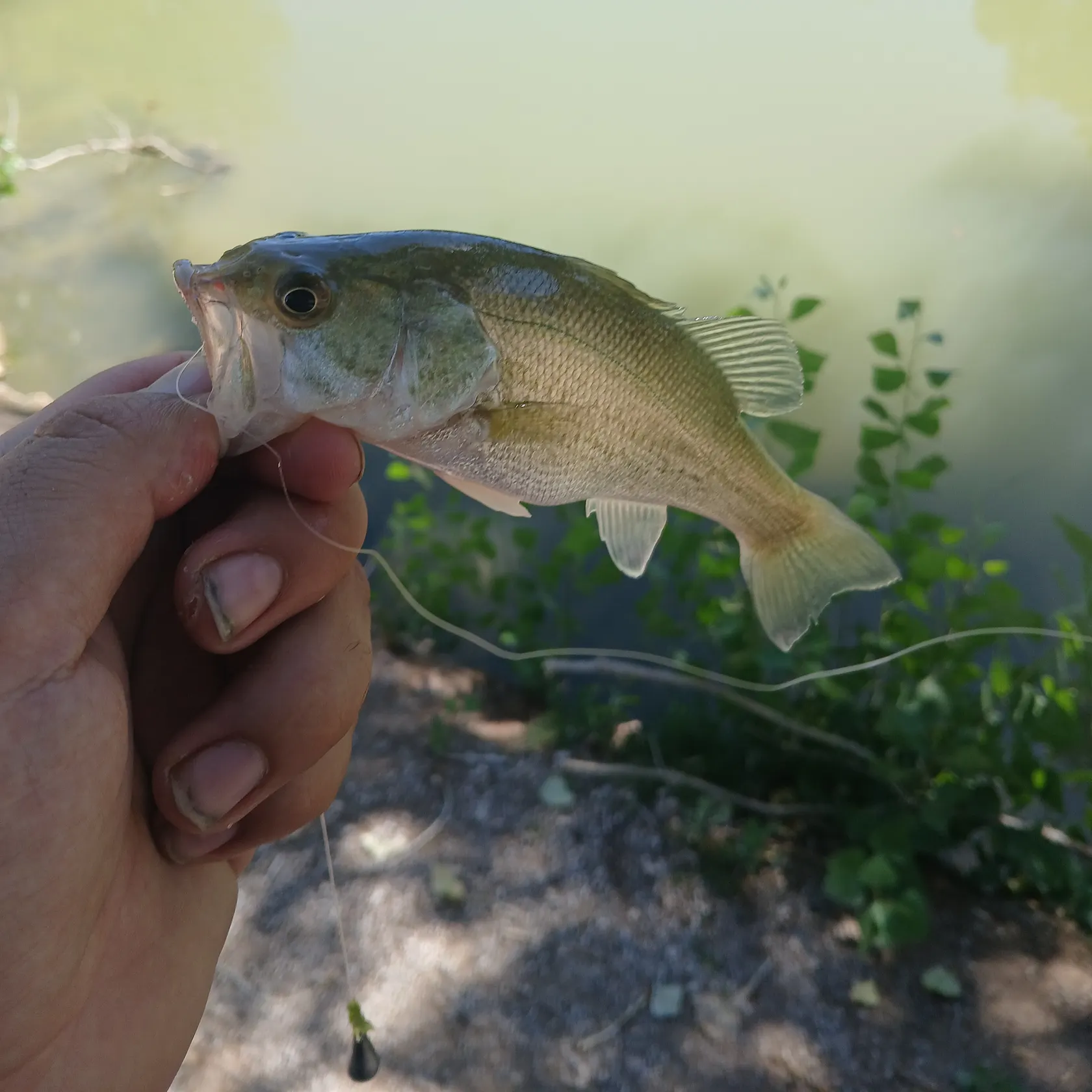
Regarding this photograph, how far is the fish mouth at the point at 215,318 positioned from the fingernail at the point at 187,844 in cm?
65

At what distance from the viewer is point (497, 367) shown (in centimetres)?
120

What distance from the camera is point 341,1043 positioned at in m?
2.31

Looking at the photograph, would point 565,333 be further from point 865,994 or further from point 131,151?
point 131,151

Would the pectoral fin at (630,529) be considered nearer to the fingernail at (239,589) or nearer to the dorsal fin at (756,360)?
Answer: the dorsal fin at (756,360)

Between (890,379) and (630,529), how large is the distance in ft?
3.94

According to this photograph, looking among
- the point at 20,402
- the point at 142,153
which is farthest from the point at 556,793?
the point at 142,153

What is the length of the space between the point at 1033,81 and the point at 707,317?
4641 millimetres

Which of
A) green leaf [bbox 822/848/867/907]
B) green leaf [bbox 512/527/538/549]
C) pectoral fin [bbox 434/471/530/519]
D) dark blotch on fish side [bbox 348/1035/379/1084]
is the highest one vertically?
pectoral fin [bbox 434/471/530/519]

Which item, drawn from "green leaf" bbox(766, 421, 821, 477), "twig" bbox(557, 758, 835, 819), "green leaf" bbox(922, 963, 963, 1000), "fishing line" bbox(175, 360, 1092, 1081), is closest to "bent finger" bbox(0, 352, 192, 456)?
"fishing line" bbox(175, 360, 1092, 1081)

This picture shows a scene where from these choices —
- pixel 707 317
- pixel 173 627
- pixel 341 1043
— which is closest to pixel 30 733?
pixel 173 627

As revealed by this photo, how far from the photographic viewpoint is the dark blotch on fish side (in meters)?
1.87

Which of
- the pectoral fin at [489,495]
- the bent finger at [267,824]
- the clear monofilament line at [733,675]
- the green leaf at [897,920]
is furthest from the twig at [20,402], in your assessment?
the green leaf at [897,920]

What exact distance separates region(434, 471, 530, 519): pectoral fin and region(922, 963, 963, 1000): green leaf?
1.94 m

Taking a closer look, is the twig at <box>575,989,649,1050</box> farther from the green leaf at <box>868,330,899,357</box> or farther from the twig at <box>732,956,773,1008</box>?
the green leaf at <box>868,330,899,357</box>
